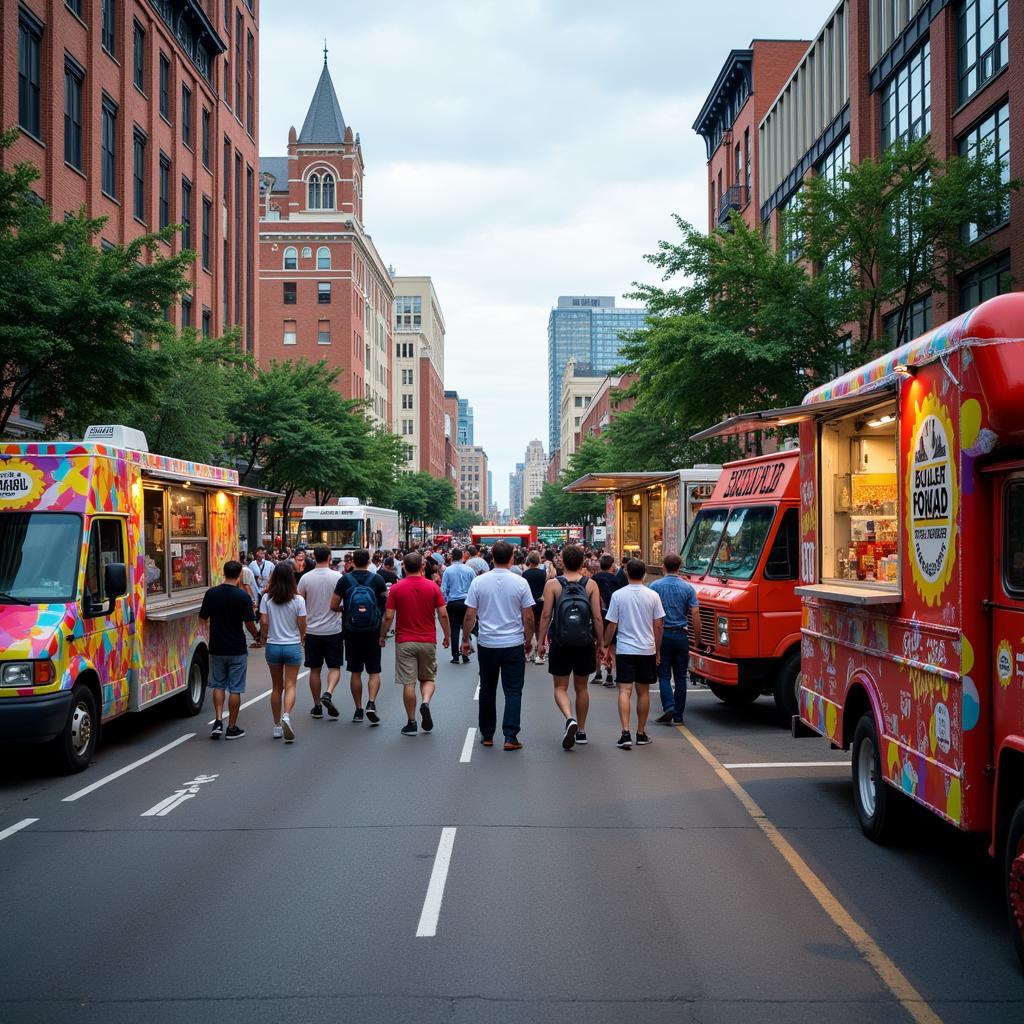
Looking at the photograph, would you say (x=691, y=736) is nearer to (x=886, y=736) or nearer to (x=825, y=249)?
(x=886, y=736)

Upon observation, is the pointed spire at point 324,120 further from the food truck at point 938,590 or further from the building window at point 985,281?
the food truck at point 938,590

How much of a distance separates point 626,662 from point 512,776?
2.03m

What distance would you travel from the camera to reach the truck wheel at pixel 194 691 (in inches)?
514

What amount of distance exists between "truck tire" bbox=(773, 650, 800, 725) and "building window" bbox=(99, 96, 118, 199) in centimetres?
2677

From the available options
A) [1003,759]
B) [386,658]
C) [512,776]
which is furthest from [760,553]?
[386,658]

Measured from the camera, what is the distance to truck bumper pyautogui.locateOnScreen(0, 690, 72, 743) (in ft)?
28.9

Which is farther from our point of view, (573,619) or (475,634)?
(475,634)

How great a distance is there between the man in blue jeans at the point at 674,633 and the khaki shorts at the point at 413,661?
2.62 meters

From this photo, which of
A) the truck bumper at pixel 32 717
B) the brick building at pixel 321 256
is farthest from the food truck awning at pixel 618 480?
the brick building at pixel 321 256

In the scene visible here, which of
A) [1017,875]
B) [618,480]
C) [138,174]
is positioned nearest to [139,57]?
[138,174]

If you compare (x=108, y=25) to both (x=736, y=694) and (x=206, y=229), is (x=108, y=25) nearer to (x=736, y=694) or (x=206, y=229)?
(x=206, y=229)

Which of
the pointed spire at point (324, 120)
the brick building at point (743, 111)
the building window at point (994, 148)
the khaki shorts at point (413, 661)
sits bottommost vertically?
the khaki shorts at point (413, 661)

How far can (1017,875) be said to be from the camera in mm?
4910

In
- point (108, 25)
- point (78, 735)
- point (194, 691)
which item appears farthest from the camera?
point (108, 25)
